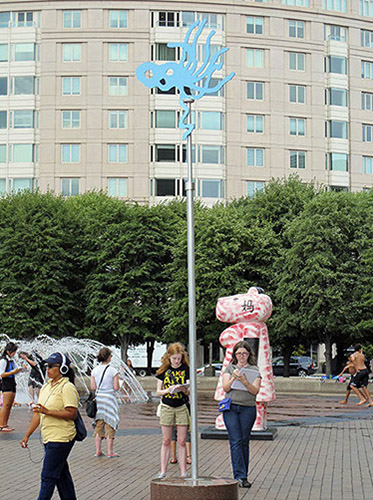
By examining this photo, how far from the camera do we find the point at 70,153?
65.8 metres

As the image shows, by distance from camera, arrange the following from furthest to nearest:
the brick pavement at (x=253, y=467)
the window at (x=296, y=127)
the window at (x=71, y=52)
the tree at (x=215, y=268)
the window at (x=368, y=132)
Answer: the window at (x=368, y=132), the window at (x=296, y=127), the window at (x=71, y=52), the tree at (x=215, y=268), the brick pavement at (x=253, y=467)

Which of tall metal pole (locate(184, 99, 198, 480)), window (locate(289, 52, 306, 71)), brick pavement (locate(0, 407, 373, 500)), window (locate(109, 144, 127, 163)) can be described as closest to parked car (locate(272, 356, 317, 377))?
window (locate(109, 144, 127, 163))

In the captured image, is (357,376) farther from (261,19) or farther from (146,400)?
(261,19)

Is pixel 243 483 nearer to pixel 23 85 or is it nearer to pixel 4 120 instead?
pixel 4 120

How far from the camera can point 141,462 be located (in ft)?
44.3

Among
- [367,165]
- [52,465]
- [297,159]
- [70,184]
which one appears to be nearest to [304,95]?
[297,159]

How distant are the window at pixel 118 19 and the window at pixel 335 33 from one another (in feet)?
57.8

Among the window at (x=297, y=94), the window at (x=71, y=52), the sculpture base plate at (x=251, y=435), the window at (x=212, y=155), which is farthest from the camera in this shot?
the window at (x=297, y=94)

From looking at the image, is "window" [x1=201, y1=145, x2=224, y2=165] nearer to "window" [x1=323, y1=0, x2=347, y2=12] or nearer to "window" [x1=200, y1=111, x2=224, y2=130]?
"window" [x1=200, y1=111, x2=224, y2=130]

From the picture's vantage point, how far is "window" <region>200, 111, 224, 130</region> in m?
66.2

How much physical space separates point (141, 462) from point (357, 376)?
13.7 m

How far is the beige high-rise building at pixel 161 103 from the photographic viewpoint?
65.6 metres

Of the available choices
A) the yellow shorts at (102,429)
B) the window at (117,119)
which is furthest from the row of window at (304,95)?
the yellow shorts at (102,429)

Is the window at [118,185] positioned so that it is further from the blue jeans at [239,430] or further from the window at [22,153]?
the blue jeans at [239,430]
